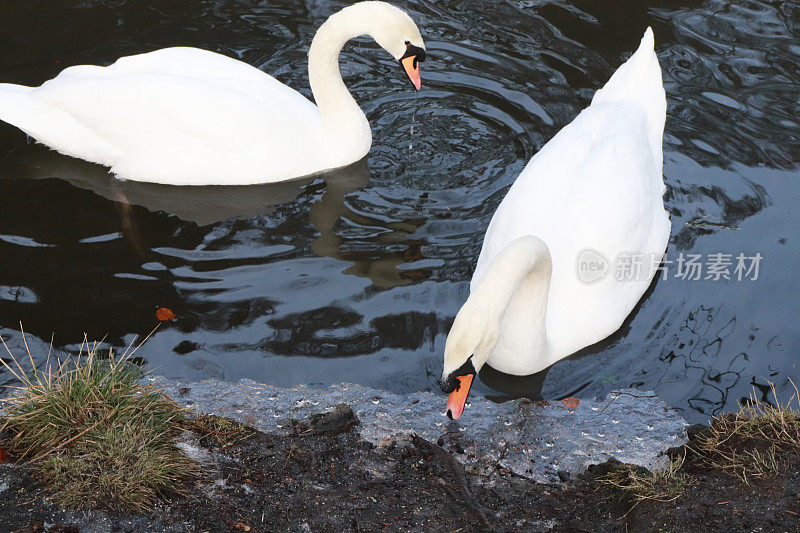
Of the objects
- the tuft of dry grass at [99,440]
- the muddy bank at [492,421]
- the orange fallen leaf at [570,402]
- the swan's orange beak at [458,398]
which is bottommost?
the orange fallen leaf at [570,402]

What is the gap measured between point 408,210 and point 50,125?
278 cm

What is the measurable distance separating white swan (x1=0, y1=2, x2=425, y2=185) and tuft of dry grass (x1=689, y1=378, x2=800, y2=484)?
3.71 metres

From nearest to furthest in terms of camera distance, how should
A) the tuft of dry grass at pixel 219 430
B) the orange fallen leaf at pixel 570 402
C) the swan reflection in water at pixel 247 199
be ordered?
1. the tuft of dry grass at pixel 219 430
2. the orange fallen leaf at pixel 570 402
3. the swan reflection in water at pixel 247 199

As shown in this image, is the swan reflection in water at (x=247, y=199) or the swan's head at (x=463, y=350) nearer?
the swan's head at (x=463, y=350)

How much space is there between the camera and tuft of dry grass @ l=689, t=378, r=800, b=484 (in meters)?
4.03

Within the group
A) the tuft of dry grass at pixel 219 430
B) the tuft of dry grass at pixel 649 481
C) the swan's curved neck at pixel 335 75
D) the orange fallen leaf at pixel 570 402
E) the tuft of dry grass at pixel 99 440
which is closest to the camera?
the tuft of dry grass at pixel 99 440

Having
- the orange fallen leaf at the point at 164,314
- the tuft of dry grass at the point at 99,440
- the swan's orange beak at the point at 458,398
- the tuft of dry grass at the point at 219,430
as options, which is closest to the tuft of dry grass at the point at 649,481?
the swan's orange beak at the point at 458,398

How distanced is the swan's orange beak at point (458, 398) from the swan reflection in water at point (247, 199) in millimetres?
1725

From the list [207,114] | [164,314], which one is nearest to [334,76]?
[207,114]

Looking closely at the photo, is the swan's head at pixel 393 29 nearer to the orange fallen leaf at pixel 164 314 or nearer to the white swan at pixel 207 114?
the white swan at pixel 207 114

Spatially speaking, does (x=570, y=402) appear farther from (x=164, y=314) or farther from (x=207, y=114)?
(x=207, y=114)

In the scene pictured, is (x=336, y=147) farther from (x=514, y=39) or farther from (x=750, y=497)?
(x=750, y=497)

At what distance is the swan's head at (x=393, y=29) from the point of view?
684cm

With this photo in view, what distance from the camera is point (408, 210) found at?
662 centimetres
